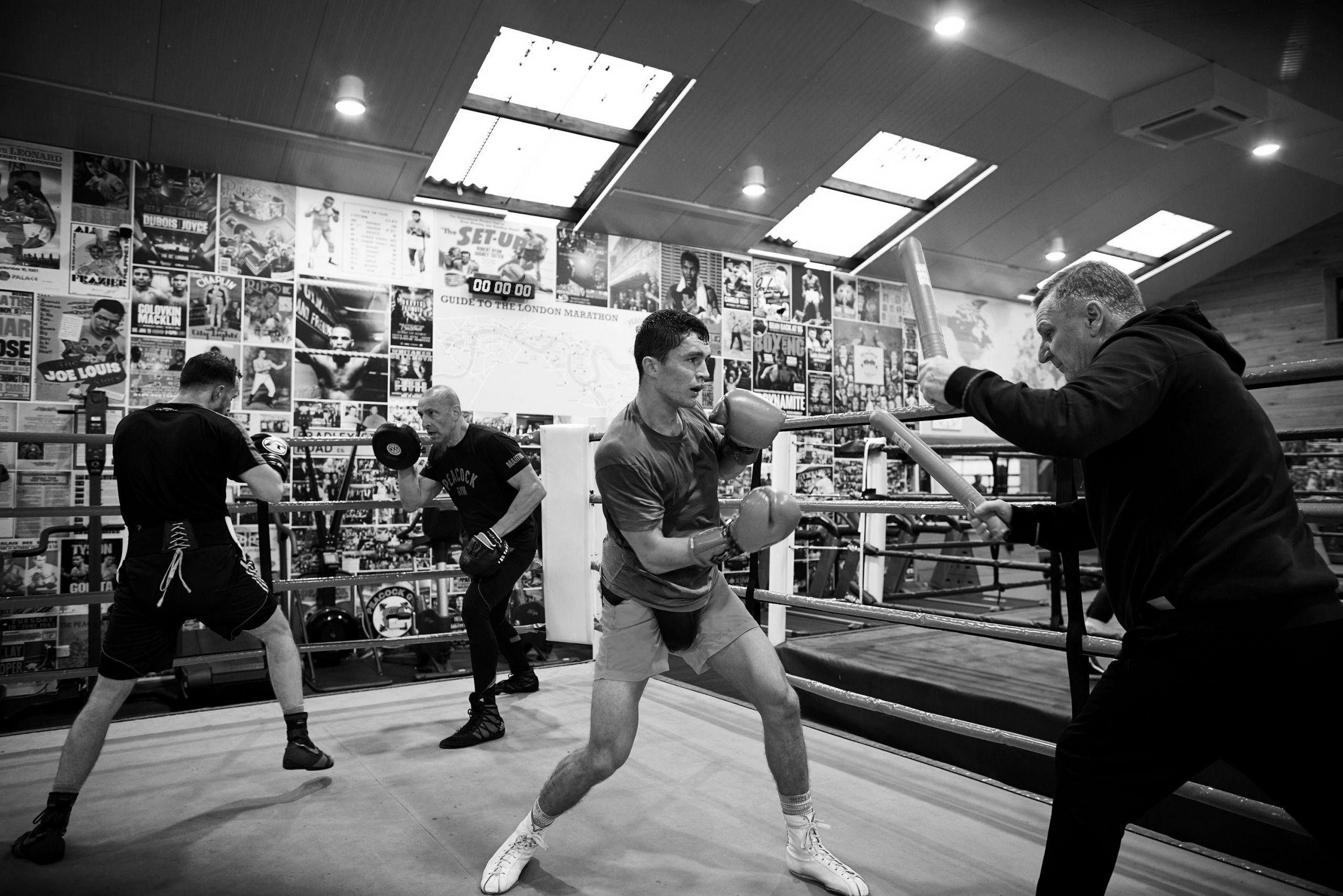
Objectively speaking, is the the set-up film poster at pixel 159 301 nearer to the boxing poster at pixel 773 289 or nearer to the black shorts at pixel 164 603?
the black shorts at pixel 164 603

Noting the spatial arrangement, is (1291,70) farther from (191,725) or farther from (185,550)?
(191,725)

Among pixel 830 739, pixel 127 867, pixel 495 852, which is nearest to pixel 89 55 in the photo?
pixel 127 867

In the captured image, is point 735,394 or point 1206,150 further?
point 1206,150

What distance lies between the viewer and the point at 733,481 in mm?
6859

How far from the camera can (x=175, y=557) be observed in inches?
90.2

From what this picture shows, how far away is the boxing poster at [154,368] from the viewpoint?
4.77m

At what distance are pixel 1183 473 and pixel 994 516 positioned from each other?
385 mm

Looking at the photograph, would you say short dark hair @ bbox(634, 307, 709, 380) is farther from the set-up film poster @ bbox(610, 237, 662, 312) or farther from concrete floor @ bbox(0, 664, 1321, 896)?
the set-up film poster @ bbox(610, 237, 662, 312)

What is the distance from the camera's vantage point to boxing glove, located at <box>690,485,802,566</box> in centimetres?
162

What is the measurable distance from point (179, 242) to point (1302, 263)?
32.4 feet

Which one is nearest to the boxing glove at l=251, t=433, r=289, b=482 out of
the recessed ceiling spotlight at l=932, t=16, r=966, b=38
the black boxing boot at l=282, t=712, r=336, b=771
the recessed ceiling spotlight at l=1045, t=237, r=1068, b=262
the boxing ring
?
the boxing ring

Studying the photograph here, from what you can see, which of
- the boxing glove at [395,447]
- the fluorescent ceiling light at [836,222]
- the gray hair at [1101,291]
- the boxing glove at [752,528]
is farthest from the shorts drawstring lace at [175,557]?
the fluorescent ceiling light at [836,222]

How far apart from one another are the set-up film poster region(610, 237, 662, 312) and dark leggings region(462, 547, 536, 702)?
3.52 metres

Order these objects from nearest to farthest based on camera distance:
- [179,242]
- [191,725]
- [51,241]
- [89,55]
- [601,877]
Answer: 1. [601,877]
2. [191,725]
3. [89,55]
4. [51,241]
5. [179,242]
